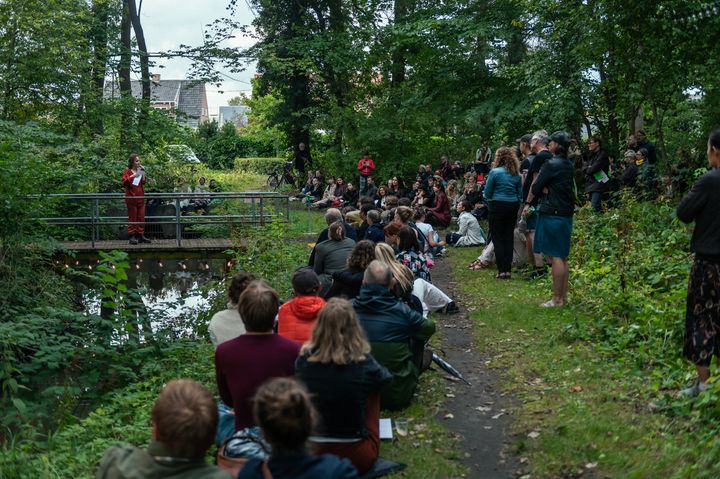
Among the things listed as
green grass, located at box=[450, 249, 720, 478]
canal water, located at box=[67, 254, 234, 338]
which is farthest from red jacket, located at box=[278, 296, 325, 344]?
canal water, located at box=[67, 254, 234, 338]

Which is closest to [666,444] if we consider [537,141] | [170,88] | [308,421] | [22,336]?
[308,421]

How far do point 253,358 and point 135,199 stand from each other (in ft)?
42.0

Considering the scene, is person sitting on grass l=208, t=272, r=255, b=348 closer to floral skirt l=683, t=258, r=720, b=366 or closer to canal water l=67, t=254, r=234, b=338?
floral skirt l=683, t=258, r=720, b=366

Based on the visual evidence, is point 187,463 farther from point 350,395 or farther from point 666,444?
point 666,444

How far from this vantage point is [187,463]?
316 centimetres

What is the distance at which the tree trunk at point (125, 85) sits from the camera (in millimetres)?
22234

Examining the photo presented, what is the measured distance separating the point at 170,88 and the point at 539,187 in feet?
312

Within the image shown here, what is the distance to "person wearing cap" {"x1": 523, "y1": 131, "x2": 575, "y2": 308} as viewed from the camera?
356 inches

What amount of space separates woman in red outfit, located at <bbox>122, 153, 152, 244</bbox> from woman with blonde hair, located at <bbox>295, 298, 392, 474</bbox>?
498 inches

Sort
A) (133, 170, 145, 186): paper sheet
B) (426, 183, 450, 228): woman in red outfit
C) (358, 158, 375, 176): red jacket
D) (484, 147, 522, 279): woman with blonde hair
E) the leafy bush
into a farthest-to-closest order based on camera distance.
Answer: (358, 158, 375, 176): red jacket, (426, 183, 450, 228): woman in red outfit, (133, 170, 145, 186): paper sheet, (484, 147, 522, 279): woman with blonde hair, the leafy bush

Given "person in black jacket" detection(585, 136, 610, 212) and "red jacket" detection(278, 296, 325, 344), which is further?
"person in black jacket" detection(585, 136, 610, 212)

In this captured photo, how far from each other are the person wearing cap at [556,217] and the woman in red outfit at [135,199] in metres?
9.75

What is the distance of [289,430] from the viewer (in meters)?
3.20

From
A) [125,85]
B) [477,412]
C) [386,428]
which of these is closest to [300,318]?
[386,428]
